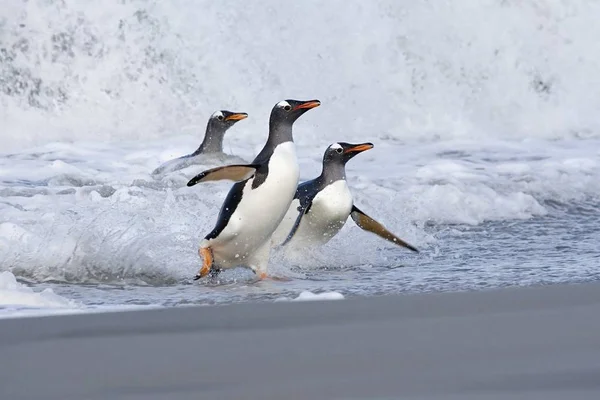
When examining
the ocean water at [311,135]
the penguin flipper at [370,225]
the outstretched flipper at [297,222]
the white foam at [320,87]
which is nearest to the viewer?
the ocean water at [311,135]

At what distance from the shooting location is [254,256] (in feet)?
21.1

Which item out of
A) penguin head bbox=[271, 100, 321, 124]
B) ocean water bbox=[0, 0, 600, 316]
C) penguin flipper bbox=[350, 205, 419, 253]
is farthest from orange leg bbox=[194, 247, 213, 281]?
penguin flipper bbox=[350, 205, 419, 253]

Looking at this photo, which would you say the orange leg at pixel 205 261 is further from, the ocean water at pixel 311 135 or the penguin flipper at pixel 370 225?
the penguin flipper at pixel 370 225

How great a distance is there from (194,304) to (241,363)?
64.6 inches

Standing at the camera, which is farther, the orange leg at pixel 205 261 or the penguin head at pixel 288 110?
the penguin head at pixel 288 110

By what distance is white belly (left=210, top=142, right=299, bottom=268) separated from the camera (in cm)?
633

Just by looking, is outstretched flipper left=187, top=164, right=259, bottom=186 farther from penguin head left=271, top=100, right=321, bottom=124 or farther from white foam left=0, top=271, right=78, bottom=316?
white foam left=0, top=271, right=78, bottom=316

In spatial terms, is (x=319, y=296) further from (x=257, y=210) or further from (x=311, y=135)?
(x=311, y=135)

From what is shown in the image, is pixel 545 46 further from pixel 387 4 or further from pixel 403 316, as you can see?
pixel 403 316

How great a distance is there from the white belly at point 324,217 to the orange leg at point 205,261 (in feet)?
2.14

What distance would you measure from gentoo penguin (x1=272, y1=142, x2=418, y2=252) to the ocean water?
107 millimetres

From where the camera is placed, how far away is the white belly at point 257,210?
6332mm

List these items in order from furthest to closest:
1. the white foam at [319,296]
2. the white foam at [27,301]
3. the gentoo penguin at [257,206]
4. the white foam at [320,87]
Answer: the white foam at [320,87] < the gentoo penguin at [257,206] < the white foam at [319,296] < the white foam at [27,301]

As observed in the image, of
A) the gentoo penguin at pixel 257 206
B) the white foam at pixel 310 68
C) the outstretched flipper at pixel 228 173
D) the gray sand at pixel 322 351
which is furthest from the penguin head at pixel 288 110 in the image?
the white foam at pixel 310 68
